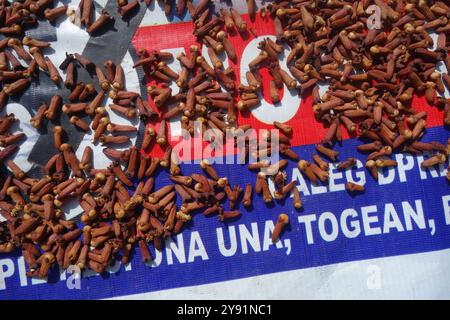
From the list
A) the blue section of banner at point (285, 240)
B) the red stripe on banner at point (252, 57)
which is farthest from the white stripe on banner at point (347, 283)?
the red stripe on banner at point (252, 57)

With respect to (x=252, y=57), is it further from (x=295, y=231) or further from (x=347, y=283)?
(x=347, y=283)

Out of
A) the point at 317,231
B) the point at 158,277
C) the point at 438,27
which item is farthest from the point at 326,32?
the point at 158,277

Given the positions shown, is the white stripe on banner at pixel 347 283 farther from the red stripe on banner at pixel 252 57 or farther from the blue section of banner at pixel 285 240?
the red stripe on banner at pixel 252 57

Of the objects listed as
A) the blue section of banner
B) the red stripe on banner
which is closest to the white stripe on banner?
the blue section of banner

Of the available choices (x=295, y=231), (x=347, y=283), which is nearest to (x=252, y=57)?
(x=295, y=231)

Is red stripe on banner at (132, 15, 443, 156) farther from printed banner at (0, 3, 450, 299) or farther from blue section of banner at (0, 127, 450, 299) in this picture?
blue section of banner at (0, 127, 450, 299)

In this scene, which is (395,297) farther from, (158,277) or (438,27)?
(438,27)
